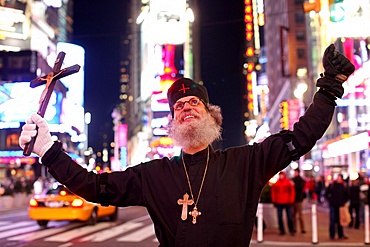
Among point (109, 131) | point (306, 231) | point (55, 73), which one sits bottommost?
point (306, 231)

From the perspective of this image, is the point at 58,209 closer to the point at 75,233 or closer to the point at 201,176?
the point at 75,233

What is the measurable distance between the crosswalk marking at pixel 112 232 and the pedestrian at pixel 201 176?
945 cm

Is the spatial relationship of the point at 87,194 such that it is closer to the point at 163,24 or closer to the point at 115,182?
the point at 115,182

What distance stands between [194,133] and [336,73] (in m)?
0.93

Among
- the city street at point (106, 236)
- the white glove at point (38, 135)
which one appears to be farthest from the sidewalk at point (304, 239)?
the white glove at point (38, 135)

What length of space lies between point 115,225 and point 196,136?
13582 mm

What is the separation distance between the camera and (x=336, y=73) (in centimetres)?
311

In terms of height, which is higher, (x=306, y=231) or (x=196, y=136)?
(x=196, y=136)

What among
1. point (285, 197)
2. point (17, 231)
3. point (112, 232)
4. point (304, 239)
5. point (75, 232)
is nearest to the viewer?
point (304, 239)

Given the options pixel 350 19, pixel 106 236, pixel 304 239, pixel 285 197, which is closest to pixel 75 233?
pixel 106 236

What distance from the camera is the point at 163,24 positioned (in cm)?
6581

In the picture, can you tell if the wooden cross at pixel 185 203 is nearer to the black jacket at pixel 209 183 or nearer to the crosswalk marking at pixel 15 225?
the black jacket at pixel 209 183

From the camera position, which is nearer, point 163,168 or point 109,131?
point 163,168

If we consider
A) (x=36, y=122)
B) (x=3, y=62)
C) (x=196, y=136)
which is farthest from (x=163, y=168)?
(x=3, y=62)
